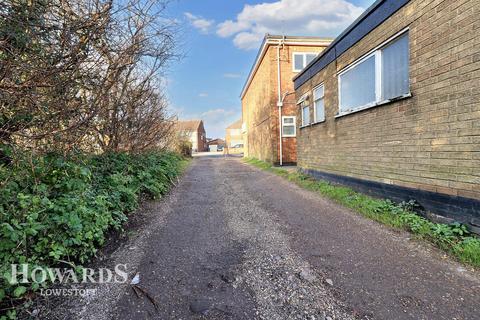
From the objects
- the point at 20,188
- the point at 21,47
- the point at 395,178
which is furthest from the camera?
the point at 395,178

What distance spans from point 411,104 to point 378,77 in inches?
44.4

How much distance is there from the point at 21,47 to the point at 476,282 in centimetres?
487

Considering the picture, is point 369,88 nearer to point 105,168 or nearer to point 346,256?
point 346,256

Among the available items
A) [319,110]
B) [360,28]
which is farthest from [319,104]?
[360,28]

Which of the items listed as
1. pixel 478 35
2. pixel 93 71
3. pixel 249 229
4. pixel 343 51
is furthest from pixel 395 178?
pixel 93 71

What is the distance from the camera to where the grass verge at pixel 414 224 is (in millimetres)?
2816

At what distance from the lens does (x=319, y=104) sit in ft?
26.3

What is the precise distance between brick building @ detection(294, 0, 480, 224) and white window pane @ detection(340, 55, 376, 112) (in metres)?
0.02

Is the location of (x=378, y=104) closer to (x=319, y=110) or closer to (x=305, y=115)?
(x=319, y=110)

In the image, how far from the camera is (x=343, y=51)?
632 centimetres

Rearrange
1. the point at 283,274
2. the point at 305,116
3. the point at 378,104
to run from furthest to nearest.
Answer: the point at 305,116 < the point at 378,104 < the point at 283,274

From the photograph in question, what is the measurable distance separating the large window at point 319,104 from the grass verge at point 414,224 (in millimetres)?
2911

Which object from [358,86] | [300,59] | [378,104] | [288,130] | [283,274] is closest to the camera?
[283,274]

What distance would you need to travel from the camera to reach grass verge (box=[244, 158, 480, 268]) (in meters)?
2.82
